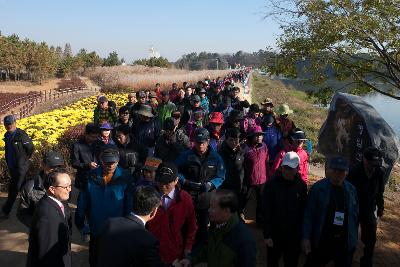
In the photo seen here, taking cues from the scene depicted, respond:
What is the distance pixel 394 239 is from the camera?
659cm

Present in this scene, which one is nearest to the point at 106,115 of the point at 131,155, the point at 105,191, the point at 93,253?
the point at 131,155

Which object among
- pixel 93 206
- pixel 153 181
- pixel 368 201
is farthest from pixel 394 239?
pixel 93 206

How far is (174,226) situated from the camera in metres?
3.97

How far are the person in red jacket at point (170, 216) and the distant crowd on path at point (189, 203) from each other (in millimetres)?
10

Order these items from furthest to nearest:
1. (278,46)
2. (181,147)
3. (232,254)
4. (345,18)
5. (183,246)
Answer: (278,46) < (345,18) < (181,147) < (183,246) < (232,254)

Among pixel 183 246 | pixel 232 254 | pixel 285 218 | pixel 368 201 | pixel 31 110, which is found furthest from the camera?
pixel 31 110

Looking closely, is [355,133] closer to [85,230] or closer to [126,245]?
[85,230]

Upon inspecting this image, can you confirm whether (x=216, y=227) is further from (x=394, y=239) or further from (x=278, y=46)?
(x=278, y=46)

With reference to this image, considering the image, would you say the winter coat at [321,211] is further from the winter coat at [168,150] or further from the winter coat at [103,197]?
the winter coat at [168,150]

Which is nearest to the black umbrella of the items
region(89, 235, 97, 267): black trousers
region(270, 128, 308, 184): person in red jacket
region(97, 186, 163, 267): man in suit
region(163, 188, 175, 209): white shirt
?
region(270, 128, 308, 184): person in red jacket

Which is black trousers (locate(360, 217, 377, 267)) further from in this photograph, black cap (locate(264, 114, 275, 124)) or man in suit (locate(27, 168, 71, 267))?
man in suit (locate(27, 168, 71, 267))

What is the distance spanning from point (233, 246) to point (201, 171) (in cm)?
199

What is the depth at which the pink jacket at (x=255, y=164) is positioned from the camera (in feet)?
20.4

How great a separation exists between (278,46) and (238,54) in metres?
176
